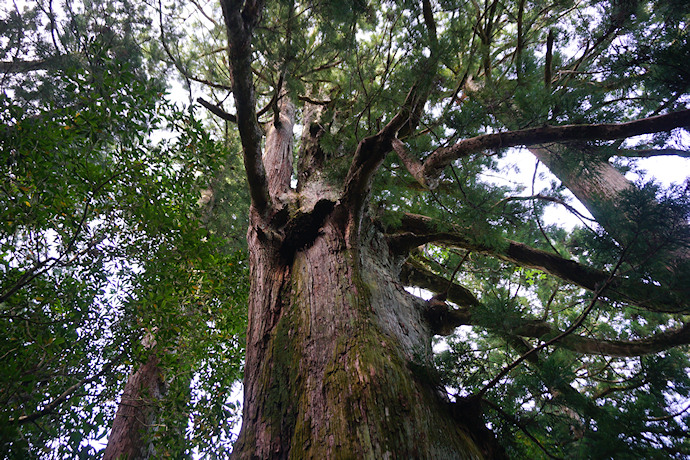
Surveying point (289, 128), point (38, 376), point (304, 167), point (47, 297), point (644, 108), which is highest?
point (289, 128)

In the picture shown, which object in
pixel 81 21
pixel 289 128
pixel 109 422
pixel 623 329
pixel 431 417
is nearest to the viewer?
pixel 431 417

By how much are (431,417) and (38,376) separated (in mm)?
2207

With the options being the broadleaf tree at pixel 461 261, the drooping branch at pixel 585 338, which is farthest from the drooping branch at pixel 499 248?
the drooping branch at pixel 585 338

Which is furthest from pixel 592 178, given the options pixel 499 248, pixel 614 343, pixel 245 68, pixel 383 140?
pixel 245 68

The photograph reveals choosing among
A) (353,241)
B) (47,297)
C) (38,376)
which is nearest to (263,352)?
(353,241)

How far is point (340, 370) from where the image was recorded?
1.39 meters

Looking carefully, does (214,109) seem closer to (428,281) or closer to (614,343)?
(428,281)

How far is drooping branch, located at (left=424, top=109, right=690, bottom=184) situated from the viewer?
156 cm

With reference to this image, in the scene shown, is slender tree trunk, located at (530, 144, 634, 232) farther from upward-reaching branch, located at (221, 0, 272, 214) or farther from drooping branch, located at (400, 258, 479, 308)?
upward-reaching branch, located at (221, 0, 272, 214)

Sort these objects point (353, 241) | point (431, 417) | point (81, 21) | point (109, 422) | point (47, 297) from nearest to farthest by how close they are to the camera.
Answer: point (431, 417), point (47, 297), point (353, 241), point (109, 422), point (81, 21)

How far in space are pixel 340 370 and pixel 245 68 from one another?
1.73 meters

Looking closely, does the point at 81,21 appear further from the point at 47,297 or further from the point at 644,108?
the point at 644,108

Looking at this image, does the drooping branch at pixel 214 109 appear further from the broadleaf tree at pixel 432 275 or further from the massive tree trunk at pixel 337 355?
the massive tree trunk at pixel 337 355

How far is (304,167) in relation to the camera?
12.4ft
